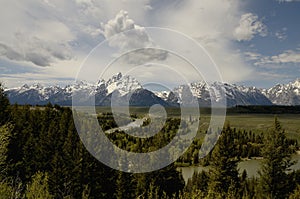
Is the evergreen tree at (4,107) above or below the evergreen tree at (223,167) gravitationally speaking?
above

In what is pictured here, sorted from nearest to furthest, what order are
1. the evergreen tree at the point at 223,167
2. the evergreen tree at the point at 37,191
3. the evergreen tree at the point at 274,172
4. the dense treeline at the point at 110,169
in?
the evergreen tree at the point at 37,191, the evergreen tree at the point at 223,167, the dense treeline at the point at 110,169, the evergreen tree at the point at 274,172

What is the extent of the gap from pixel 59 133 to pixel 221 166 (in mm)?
30378

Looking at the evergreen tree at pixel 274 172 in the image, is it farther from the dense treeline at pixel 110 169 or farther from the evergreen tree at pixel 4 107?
the evergreen tree at pixel 4 107

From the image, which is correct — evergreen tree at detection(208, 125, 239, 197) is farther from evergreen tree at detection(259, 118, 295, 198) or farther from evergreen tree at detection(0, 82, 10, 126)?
evergreen tree at detection(0, 82, 10, 126)

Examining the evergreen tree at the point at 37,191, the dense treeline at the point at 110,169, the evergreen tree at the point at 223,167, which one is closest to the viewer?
the evergreen tree at the point at 37,191

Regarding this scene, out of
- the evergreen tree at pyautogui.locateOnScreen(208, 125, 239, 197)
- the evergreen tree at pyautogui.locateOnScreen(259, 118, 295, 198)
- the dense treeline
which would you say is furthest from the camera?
the evergreen tree at pyautogui.locateOnScreen(259, 118, 295, 198)

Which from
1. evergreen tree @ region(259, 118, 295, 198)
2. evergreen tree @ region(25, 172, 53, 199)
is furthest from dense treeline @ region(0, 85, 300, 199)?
evergreen tree @ region(25, 172, 53, 199)

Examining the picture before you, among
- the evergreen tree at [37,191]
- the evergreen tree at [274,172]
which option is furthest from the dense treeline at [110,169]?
the evergreen tree at [37,191]

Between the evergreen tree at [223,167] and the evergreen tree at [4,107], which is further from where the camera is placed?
the evergreen tree at [4,107]

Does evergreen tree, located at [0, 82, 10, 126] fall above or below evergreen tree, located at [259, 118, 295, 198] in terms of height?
above

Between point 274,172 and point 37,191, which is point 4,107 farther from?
point 274,172

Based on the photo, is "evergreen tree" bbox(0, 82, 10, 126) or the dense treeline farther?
"evergreen tree" bbox(0, 82, 10, 126)

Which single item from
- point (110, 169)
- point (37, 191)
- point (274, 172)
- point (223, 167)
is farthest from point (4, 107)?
point (274, 172)

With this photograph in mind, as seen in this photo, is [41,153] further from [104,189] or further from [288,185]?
[288,185]
